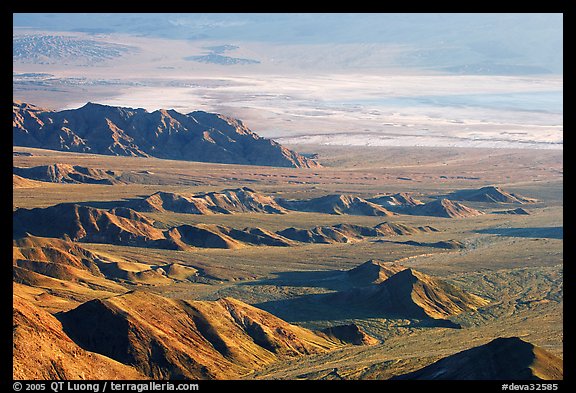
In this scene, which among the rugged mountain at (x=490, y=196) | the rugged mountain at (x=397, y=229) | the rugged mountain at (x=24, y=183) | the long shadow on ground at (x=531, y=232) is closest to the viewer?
the rugged mountain at (x=397, y=229)

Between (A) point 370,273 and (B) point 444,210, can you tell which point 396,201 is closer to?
(B) point 444,210

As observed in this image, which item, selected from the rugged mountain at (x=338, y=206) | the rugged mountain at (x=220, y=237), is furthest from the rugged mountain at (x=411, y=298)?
the rugged mountain at (x=338, y=206)

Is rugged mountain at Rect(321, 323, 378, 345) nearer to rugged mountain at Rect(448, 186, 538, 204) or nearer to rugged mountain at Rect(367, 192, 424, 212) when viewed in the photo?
rugged mountain at Rect(367, 192, 424, 212)

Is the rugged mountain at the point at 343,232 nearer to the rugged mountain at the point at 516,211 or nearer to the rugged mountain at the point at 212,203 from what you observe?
the rugged mountain at the point at 212,203
